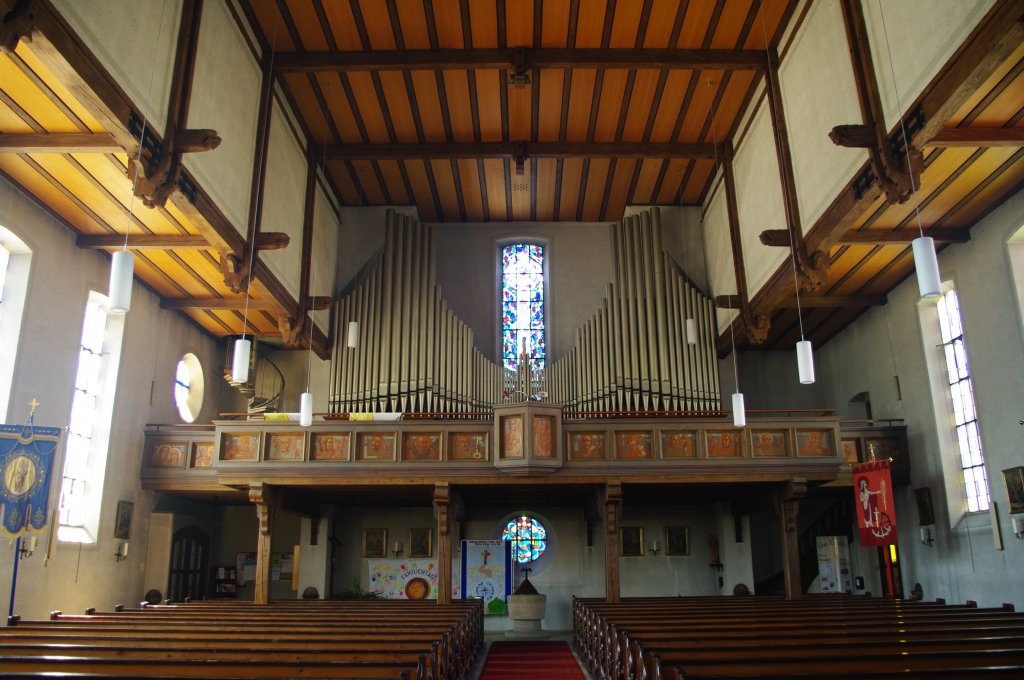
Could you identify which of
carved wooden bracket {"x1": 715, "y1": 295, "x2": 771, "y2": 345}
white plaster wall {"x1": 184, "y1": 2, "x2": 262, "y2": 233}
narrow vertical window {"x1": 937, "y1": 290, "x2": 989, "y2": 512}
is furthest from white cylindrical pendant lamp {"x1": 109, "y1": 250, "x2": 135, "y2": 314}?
narrow vertical window {"x1": 937, "y1": 290, "x2": 989, "y2": 512}

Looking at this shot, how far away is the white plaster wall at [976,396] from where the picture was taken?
11.7m

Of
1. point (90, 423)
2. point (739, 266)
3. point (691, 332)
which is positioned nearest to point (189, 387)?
point (90, 423)

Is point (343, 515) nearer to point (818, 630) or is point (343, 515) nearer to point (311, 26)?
point (311, 26)

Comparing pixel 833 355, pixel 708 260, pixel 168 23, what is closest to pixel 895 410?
pixel 833 355

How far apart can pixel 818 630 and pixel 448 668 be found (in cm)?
373

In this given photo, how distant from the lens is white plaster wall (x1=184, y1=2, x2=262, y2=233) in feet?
35.1

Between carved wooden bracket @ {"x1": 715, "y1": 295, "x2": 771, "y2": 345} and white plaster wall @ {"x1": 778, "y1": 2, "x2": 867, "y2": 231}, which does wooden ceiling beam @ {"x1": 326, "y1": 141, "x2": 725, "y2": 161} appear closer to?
carved wooden bracket @ {"x1": 715, "y1": 295, "x2": 771, "y2": 345}

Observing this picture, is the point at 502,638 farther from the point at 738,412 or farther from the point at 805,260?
the point at 805,260

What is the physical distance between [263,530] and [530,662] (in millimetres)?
5143

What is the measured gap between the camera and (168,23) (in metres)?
9.72

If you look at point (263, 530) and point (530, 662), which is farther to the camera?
point (263, 530)

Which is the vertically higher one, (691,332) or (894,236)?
(894,236)

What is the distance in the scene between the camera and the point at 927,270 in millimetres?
6984

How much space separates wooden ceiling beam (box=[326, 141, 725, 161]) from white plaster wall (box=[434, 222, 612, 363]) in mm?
3381
